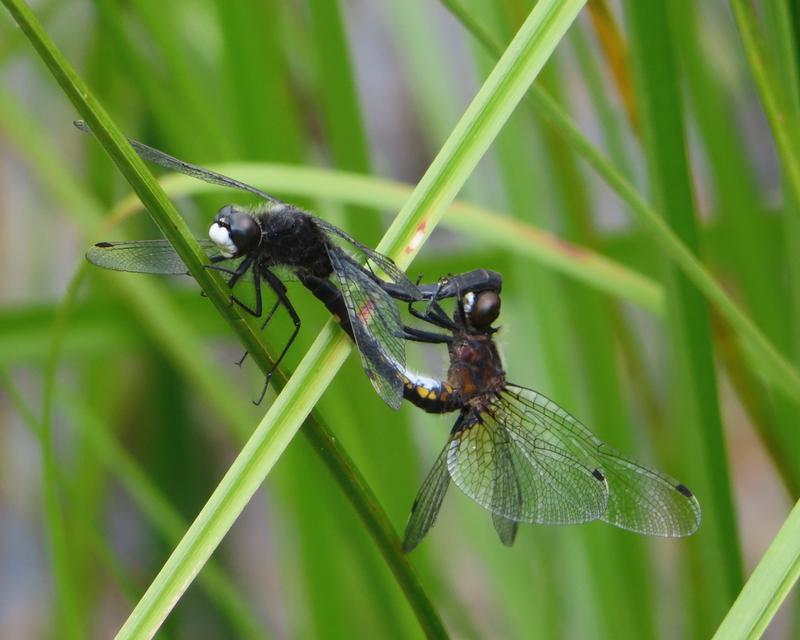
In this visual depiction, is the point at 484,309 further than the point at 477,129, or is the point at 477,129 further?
the point at 484,309

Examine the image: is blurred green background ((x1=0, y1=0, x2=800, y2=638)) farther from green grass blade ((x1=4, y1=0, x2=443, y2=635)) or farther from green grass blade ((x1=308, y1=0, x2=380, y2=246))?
green grass blade ((x1=4, y1=0, x2=443, y2=635))

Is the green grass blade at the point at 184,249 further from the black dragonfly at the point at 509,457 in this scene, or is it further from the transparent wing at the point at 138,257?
the transparent wing at the point at 138,257

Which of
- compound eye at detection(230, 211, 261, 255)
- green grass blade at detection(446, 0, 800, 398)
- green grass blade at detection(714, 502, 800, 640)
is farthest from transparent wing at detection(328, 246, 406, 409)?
green grass blade at detection(714, 502, 800, 640)

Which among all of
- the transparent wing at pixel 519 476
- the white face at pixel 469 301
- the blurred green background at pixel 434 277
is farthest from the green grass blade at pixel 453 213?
the transparent wing at pixel 519 476

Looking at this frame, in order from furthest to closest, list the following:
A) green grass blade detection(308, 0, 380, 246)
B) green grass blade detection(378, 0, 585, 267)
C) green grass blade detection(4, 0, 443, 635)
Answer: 1. green grass blade detection(308, 0, 380, 246)
2. green grass blade detection(378, 0, 585, 267)
3. green grass blade detection(4, 0, 443, 635)

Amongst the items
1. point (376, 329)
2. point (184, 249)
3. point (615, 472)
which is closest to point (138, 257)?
point (376, 329)

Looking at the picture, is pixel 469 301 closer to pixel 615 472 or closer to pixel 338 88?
pixel 615 472
